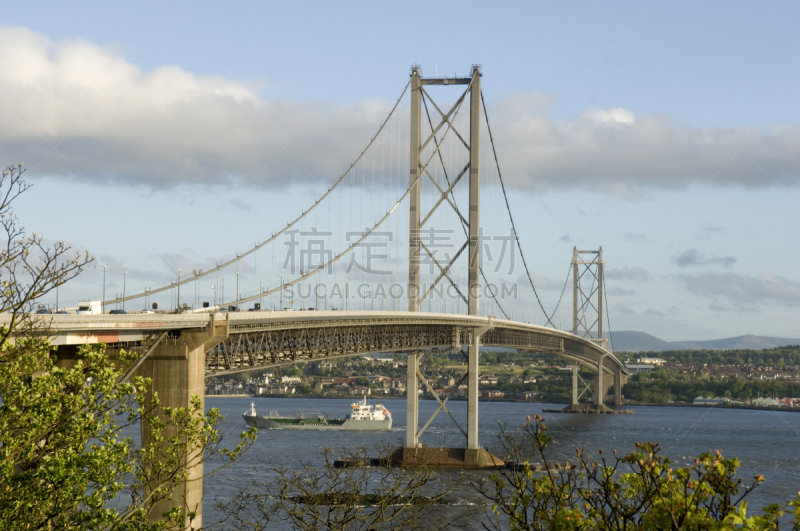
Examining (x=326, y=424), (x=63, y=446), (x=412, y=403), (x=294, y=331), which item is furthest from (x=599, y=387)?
(x=63, y=446)

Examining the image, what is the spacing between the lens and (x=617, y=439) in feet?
260

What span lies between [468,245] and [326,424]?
138 feet

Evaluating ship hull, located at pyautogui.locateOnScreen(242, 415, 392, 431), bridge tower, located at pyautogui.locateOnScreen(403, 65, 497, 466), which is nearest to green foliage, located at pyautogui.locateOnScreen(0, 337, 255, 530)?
bridge tower, located at pyautogui.locateOnScreen(403, 65, 497, 466)

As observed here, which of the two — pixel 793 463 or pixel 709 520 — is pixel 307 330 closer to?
pixel 709 520

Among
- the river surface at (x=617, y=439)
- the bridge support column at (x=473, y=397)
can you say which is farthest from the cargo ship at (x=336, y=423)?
the bridge support column at (x=473, y=397)

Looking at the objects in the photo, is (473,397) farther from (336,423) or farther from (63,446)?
(63,446)

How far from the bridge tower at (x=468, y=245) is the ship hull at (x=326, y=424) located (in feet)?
119

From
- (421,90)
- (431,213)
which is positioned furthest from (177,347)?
(421,90)

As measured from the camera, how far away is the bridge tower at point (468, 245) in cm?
5231

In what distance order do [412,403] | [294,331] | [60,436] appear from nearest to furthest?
1. [60,436]
2. [294,331]
3. [412,403]

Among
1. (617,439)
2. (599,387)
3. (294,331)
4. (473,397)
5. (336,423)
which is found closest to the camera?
(294,331)

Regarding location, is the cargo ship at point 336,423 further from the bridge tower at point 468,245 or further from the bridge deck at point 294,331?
the bridge tower at point 468,245

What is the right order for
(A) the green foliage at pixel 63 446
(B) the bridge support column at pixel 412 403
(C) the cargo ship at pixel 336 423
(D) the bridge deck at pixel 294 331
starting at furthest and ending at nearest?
(C) the cargo ship at pixel 336 423 → (B) the bridge support column at pixel 412 403 → (D) the bridge deck at pixel 294 331 → (A) the green foliage at pixel 63 446

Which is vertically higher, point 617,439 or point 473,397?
point 473,397
